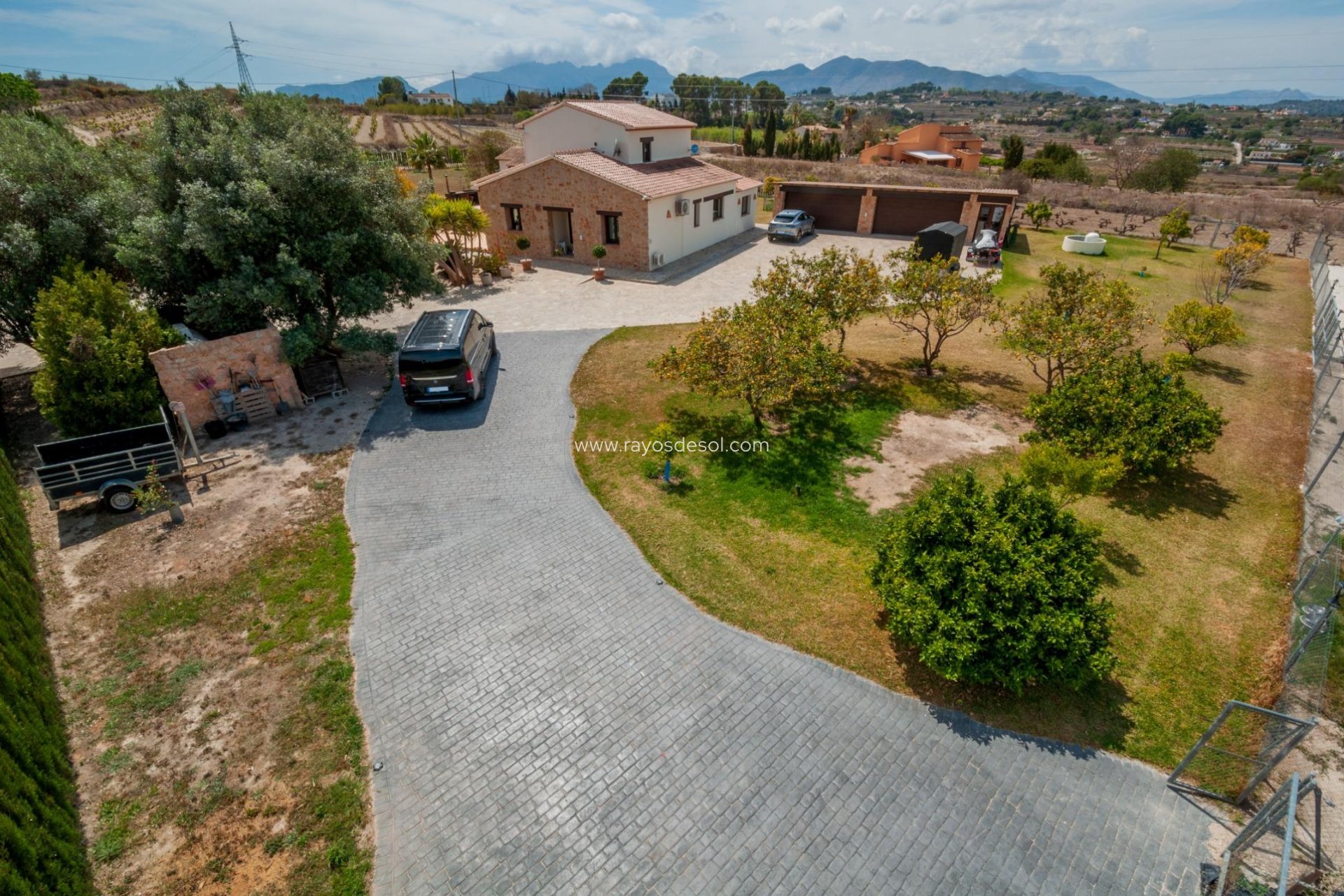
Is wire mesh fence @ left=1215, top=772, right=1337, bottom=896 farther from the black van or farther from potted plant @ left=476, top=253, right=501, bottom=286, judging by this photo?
potted plant @ left=476, top=253, right=501, bottom=286

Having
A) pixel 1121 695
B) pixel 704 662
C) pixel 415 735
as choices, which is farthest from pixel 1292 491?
pixel 415 735

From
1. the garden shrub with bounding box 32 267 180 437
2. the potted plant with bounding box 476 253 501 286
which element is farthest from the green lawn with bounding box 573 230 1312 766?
the potted plant with bounding box 476 253 501 286

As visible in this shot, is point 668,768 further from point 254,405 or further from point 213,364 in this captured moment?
point 213,364

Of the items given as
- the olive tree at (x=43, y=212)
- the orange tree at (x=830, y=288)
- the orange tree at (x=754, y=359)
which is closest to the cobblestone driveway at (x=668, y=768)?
the orange tree at (x=754, y=359)

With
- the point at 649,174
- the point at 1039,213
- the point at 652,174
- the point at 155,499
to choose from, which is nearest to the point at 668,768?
the point at 155,499

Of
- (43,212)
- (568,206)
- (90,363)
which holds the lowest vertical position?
(90,363)

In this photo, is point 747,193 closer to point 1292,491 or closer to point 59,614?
point 1292,491
